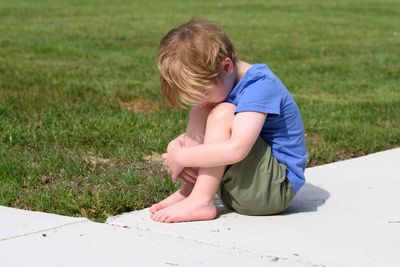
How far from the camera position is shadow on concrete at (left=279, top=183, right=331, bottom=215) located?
3.89m

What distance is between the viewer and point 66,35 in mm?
13406

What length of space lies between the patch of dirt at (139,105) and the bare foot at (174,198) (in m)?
2.79

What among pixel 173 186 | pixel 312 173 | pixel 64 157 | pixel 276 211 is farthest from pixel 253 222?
pixel 64 157

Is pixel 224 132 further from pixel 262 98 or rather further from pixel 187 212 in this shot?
pixel 187 212

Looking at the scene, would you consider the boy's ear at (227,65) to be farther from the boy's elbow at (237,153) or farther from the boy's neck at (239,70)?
the boy's elbow at (237,153)

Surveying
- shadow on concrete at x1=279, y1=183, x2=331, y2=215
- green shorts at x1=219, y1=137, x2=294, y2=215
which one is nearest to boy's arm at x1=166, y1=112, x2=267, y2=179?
green shorts at x1=219, y1=137, x2=294, y2=215

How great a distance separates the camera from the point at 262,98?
356 cm

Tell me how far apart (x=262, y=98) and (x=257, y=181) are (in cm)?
36

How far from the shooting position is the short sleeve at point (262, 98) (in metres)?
3.53

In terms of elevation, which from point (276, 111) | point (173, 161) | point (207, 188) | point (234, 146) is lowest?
point (207, 188)

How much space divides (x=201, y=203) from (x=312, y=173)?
120 centimetres

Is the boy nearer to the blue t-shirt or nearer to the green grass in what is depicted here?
the blue t-shirt

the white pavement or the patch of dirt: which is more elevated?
the white pavement

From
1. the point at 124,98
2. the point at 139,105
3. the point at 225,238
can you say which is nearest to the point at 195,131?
the point at 225,238
